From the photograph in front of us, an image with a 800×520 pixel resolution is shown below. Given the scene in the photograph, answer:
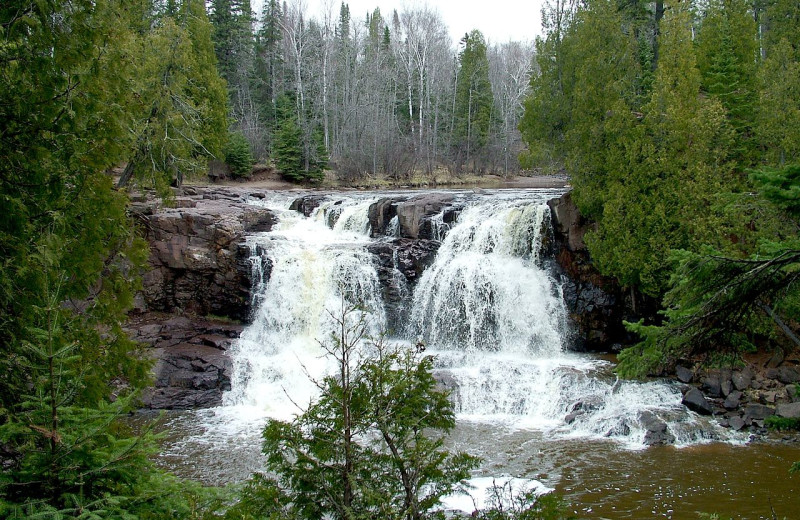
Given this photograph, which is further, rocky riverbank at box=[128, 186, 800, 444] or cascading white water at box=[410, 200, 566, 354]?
cascading white water at box=[410, 200, 566, 354]

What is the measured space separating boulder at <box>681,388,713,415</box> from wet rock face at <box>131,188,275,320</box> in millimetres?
11711

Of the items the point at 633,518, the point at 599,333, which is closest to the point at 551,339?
Result: the point at 599,333

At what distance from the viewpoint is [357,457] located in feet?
12.8

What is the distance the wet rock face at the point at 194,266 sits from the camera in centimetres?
1638

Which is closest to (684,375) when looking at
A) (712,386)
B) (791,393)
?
(712,386)

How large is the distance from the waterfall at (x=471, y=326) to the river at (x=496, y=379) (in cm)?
4

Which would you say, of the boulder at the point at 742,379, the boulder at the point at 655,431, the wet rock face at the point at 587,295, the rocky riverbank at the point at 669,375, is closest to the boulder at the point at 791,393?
the rocky riverbank at the point at 669,375

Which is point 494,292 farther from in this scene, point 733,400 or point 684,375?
point 733,400

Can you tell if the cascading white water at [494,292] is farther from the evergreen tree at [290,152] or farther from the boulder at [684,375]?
the evergreen tree at [290,152]

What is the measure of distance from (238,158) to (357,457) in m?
30.7

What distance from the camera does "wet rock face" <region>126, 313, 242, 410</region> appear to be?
1321 cm

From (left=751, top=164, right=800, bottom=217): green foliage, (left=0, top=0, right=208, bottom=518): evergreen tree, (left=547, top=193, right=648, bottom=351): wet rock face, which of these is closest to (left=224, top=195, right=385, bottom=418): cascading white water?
(left=547, top=193, right=648, bottom=351): wet rock face

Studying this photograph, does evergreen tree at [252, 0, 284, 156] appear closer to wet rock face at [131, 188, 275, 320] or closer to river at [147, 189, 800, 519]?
river at [147, 189, 800, 519]

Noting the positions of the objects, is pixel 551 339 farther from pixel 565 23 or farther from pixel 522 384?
pixel 565 23
